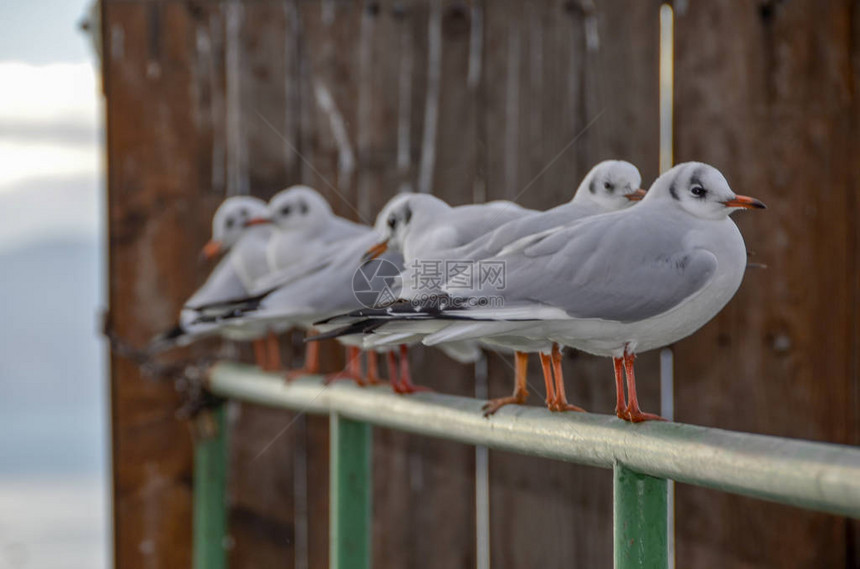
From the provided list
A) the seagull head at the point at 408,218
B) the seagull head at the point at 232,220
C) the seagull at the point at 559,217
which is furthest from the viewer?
the seagull head at the point at 232,220

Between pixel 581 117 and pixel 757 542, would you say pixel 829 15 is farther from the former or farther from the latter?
pixel 757 542

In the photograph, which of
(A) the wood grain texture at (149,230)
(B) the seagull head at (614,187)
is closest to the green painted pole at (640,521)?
(B) the seagull head at (614,187)

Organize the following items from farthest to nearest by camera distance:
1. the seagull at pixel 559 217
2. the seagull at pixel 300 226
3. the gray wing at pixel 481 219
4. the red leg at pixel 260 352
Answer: the red leg at pixel 260 352, the seagull at pixel 300 226, the gray wing at pixel 481 219, the seagull at pixel 559 217

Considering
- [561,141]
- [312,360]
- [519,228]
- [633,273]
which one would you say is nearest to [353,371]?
[312,360]

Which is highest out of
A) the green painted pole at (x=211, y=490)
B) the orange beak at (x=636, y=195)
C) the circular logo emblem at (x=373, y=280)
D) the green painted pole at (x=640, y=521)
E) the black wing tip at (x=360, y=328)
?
the orange beak at (x=636, y=195)

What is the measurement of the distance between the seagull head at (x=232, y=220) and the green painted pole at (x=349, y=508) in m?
0.57

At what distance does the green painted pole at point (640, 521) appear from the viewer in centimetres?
78

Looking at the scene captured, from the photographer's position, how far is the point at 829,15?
156cm

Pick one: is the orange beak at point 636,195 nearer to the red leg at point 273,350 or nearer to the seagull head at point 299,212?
the seagull head at point 299,212

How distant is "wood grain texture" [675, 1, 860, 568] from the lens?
1555mm

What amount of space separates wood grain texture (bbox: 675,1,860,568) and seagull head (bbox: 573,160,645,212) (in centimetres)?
67

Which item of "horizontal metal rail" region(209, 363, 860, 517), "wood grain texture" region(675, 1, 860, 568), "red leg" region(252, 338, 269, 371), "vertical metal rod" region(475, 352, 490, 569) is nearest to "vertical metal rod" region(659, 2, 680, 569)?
"wood grain texture" region(675, 1, 860, 568)

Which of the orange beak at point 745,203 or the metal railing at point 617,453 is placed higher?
the orange beak at point 745,203

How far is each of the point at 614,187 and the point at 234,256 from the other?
0.99m
